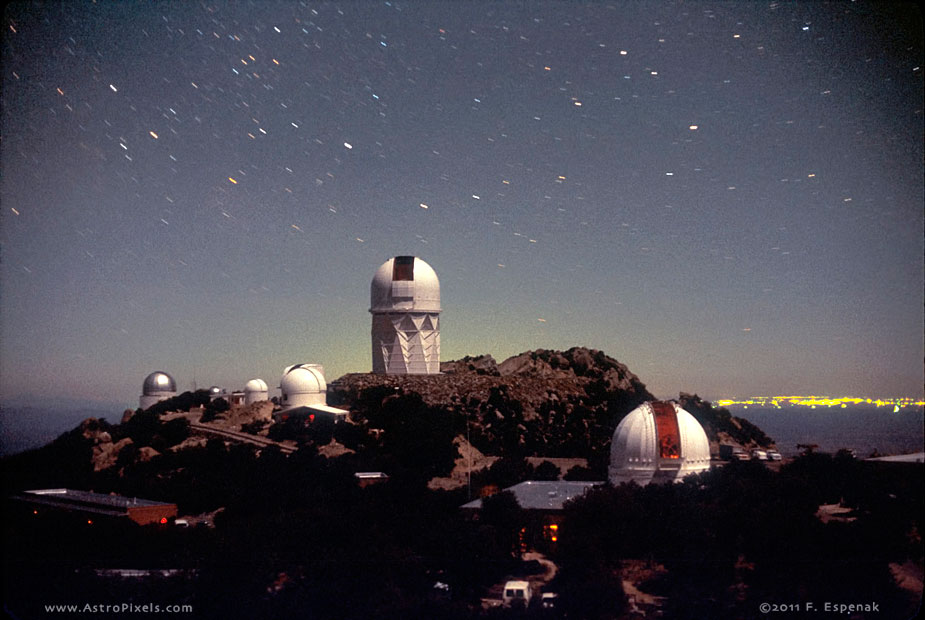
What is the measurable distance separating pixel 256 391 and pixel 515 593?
106 ft

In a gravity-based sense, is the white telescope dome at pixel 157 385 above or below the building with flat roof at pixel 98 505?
above

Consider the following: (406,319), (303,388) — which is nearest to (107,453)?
(303,388)

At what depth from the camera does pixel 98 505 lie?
25.8 meters

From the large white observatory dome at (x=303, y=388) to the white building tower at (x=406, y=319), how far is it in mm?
3909

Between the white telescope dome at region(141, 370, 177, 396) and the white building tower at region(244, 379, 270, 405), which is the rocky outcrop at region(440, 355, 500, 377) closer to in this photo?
the white building tower at region(244, 379, 270, 405)

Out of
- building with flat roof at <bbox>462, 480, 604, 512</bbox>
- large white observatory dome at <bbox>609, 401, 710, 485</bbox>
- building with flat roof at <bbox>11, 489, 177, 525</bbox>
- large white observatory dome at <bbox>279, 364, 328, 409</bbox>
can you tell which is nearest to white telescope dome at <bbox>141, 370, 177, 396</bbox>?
large white observatory dome at <bbox>279, 364, 328, 409</bbox>

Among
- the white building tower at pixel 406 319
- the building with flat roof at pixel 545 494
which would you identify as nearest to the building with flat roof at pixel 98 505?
the building with flat roof at pixel 545 494

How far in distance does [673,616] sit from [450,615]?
4.86 meters

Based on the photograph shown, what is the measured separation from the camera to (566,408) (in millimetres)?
40438

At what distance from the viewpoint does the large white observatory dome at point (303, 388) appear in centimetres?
4116

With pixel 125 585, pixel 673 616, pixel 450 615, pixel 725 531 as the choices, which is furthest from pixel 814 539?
pixel 125 585

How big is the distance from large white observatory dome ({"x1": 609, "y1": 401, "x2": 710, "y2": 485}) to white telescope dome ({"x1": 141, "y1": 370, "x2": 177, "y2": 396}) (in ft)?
106

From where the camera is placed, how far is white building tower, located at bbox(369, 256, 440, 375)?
44.0m

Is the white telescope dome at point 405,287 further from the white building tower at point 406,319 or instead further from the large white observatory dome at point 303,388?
the large white observatory dome at point 303,388
